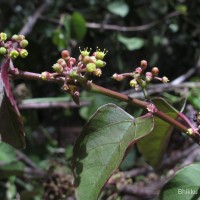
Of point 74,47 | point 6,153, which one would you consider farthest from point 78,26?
point 6,153

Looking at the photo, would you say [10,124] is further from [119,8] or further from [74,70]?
[119,8]

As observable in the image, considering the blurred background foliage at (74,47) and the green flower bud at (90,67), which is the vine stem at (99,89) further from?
the blurred background foliage at (74,47)

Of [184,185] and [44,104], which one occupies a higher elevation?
[184,185]

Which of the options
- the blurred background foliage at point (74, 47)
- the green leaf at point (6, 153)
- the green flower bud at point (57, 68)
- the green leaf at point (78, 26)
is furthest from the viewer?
the green leaf at point (78, 26)

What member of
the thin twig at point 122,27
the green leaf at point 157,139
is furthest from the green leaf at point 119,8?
the green leaf at point 157,139

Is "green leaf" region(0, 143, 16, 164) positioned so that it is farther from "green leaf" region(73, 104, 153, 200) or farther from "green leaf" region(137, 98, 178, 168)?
"green leaf" region(73, 104, 153, 200)

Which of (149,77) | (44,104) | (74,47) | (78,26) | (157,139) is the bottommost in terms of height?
(44,104)
